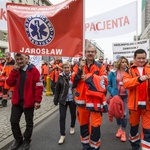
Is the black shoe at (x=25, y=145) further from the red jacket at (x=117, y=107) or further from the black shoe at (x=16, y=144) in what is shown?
the red jacket at (x=117, y=107)

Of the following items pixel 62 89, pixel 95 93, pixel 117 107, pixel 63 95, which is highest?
pixel 95 93

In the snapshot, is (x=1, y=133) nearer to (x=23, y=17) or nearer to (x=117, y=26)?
(x=23, y=17)

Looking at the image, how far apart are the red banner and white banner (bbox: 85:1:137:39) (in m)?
3.48

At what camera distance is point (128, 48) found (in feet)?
28.0

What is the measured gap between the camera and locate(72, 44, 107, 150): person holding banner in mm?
4090

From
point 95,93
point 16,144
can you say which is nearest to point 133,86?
point 95,93

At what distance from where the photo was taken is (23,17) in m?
4.61

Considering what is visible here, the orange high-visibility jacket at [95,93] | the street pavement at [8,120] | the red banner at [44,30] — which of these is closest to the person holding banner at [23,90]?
the red banner at [44,30]

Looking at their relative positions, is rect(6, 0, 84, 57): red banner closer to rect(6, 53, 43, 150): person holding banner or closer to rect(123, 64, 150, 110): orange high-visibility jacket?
rect(6, 53, 43, 150): person holding banner

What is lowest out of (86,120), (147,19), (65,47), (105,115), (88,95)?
(105,115)

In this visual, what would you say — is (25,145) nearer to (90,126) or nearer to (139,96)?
(90,126)

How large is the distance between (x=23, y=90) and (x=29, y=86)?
14 cm

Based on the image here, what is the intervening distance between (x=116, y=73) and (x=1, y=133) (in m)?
3.03

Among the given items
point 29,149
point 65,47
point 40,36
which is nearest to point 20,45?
point 40,36
